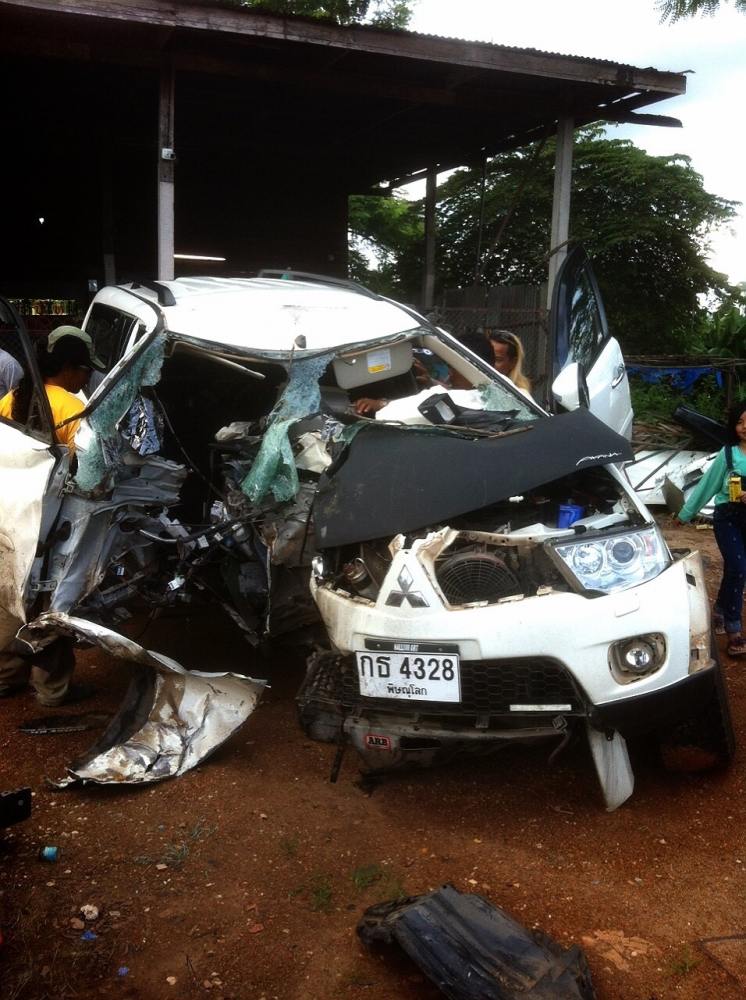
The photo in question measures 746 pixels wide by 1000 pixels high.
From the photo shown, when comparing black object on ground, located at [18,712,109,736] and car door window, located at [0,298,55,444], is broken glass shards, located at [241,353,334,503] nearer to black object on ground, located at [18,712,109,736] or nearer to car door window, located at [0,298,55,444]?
car door window, located at [0,298,55,444]

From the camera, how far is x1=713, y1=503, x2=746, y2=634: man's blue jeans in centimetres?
500

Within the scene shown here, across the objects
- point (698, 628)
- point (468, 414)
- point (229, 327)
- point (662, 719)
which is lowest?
point (662, 719)

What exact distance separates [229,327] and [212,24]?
4342mm

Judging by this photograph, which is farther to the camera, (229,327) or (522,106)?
(522,106)

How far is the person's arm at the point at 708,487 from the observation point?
5.00m

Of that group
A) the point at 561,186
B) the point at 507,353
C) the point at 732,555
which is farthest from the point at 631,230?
the point at 732,555

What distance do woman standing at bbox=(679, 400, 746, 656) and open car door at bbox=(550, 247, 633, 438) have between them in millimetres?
603

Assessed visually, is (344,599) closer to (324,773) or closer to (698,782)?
(324,773)

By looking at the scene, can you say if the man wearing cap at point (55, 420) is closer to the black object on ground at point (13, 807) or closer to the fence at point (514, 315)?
the black object on ground at point (13, 807)

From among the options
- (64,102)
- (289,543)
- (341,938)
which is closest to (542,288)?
(64,102)

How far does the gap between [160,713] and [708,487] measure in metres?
3.22

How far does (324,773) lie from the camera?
12.3ft

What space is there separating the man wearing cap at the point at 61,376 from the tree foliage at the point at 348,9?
701 inches

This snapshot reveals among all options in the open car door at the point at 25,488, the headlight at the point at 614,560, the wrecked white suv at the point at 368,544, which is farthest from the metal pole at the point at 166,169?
the headlight at the point at 614,560
